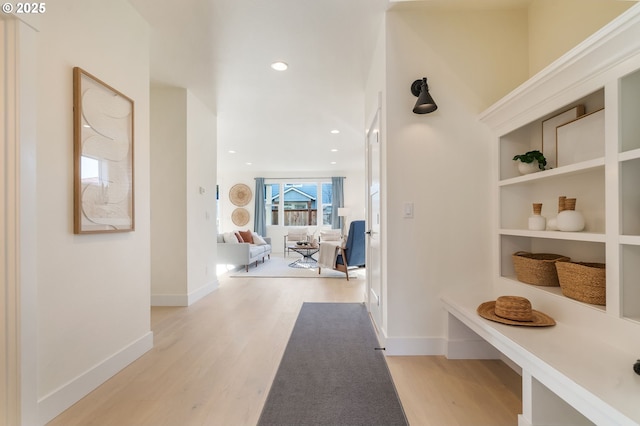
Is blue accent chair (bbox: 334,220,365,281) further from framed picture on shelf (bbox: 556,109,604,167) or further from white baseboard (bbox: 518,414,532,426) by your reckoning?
white baseboard (bbox: 518,414,532,426)

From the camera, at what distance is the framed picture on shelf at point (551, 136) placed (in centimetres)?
182

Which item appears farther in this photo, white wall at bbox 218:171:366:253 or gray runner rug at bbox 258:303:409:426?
white wall at bbox 218:171:366:253

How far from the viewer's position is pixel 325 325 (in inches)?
114

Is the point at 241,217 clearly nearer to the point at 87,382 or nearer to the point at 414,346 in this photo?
the point at 87,382

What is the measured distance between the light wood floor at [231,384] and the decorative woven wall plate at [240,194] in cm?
670

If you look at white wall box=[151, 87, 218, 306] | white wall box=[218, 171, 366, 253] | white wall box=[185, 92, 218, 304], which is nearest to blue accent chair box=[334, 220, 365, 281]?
white wall box=[185, 92, 218, 304]

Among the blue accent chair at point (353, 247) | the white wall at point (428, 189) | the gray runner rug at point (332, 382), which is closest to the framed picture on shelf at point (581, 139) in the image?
the white wall at point (428, 189)

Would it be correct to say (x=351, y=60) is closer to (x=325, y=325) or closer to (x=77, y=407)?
(x=325, y=325)

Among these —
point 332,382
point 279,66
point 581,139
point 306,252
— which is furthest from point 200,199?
point 581,139

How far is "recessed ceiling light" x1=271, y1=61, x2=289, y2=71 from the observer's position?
9.51ft

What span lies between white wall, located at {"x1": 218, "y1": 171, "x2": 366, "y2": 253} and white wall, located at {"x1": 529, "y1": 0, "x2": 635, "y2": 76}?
7.00 meters

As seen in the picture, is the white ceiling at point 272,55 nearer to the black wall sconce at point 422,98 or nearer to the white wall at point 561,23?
the white wall at point 561,23

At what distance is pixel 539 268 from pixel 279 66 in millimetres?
2771

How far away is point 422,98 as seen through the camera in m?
2.10
